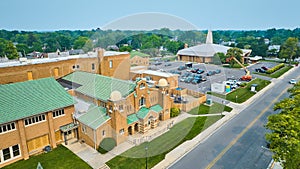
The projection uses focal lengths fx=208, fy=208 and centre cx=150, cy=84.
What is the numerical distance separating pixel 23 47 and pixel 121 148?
10749 cm

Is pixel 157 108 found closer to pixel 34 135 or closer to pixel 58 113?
pixel 58 113

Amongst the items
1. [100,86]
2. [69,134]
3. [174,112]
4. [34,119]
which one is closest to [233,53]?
[174,112]

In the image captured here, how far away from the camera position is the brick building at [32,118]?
73.4 ft

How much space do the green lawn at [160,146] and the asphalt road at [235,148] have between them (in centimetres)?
224

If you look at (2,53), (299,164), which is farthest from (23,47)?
(299,164)

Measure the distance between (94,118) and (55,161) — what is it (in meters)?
6.26

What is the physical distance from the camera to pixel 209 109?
37.5m

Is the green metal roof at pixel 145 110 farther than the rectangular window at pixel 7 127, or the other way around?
the green metal roof at pixel 145 110

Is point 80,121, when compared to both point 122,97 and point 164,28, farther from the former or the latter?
point 164,28

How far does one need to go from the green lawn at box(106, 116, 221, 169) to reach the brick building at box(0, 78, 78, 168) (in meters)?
8.39

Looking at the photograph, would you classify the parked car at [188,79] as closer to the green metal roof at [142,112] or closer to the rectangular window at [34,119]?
the green metal roof at [142,112]

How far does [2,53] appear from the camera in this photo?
89438 mm

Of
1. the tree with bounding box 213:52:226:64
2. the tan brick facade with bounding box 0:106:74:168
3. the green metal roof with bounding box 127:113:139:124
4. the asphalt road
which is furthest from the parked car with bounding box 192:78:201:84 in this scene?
the tan brick facade with bounding box 0:106:74:168

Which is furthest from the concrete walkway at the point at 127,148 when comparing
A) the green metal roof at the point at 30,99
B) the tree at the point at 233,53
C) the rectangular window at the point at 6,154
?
the tree at the point at 233,53
